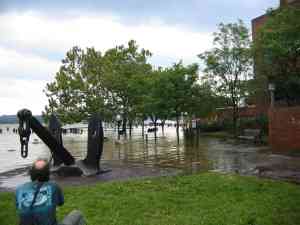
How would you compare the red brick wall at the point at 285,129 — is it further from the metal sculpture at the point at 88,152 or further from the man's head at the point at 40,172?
the man's head at the point at 40,172

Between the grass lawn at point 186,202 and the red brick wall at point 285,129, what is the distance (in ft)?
24.7

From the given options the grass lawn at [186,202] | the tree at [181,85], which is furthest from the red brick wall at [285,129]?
the tree at [181,85]

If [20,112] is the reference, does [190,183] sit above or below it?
below

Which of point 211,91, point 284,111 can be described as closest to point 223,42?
point 211,91

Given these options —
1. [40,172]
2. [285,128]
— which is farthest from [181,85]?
[40,172]

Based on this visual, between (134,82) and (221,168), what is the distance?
27534 mm

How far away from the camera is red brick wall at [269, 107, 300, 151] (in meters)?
16.3

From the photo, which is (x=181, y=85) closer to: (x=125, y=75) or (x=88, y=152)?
(x=125, y=75)

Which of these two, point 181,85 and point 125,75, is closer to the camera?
point 181,85

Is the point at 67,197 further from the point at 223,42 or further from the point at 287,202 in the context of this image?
the point at 223,42

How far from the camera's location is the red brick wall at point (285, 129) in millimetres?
16312

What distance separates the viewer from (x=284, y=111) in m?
17.1

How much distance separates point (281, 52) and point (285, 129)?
4071mm

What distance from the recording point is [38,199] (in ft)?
11.3
